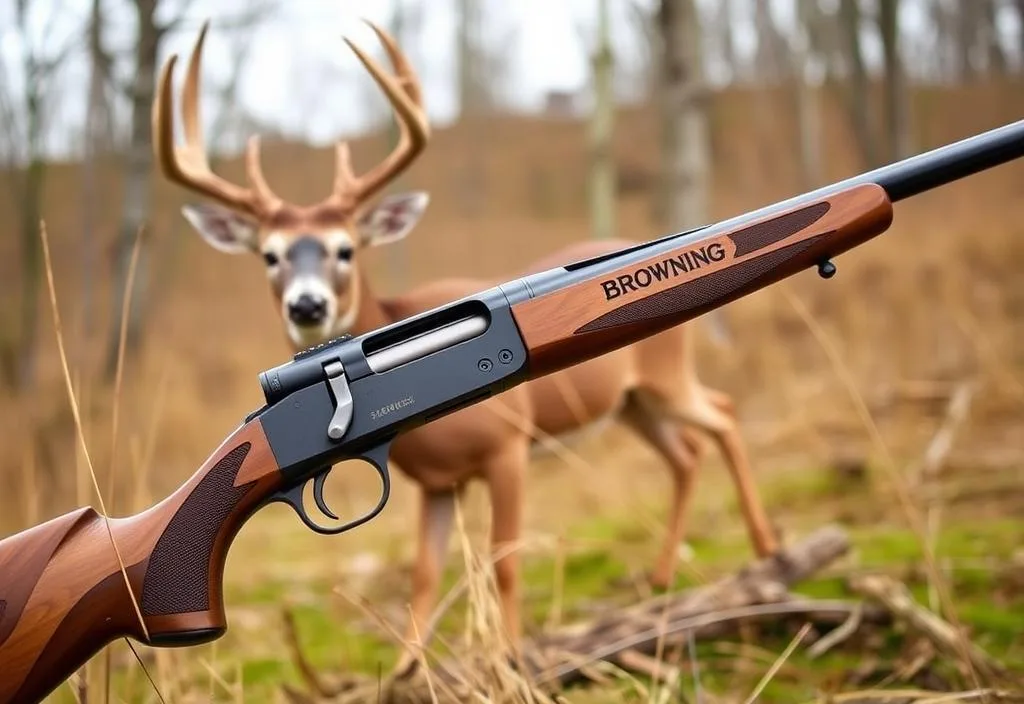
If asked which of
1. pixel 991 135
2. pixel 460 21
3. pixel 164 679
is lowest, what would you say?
pixel 164 679

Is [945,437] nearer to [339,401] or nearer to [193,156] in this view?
[193,156]

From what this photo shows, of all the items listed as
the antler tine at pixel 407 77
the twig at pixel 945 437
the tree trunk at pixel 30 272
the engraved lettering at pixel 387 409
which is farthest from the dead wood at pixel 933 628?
the tree trunk at pixel 30 272

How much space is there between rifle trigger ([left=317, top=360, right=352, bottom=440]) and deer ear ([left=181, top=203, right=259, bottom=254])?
142cm

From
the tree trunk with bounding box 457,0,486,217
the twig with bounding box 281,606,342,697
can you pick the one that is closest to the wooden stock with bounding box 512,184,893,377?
the twig with bounding box 281,606,342,697

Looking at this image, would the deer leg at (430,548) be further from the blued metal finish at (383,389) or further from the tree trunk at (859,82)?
the tree trunk at (859,82)

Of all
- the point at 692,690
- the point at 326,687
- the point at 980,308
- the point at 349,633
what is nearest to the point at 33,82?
the point at 349,633

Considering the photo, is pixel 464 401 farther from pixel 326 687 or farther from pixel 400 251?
pixel 400 251

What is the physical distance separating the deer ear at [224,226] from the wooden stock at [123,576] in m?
1.43

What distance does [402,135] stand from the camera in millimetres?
3174

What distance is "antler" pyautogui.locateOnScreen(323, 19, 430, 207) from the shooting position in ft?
9.72

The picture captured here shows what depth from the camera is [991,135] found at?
5.74ft

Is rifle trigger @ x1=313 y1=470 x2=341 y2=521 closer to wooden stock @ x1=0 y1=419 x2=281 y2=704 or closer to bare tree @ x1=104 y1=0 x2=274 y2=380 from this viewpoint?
wooden stock @ x1=0 y1=419 x2=281 y2=704

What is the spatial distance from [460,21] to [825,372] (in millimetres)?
16426

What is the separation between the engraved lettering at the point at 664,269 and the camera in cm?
179
